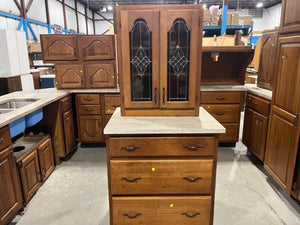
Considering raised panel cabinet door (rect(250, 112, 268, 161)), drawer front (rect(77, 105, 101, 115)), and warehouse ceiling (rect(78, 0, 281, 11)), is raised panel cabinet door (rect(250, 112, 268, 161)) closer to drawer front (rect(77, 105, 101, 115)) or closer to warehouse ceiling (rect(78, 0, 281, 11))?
drawer front (rect(77, 105, 101, 115))

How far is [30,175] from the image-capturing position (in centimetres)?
224

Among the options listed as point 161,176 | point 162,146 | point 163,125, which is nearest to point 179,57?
point 163,125

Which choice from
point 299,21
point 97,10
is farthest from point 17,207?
point 97,10

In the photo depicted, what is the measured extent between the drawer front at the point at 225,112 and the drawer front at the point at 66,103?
193 centimetres

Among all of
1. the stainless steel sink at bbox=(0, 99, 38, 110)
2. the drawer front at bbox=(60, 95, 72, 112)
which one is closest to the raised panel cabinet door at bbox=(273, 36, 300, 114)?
the drawer front at bbox=(60, 95, 72, 112)

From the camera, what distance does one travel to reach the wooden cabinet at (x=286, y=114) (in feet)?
6.59

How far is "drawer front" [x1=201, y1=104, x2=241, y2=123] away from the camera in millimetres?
3324

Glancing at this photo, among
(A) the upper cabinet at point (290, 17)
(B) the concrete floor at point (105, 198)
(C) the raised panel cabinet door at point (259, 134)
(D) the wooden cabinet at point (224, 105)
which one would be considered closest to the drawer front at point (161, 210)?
(B) the concrete floor at point (105, 198)

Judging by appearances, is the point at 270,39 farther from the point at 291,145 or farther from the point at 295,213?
the point at 295,213

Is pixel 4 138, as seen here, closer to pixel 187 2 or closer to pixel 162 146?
pixel 162 146

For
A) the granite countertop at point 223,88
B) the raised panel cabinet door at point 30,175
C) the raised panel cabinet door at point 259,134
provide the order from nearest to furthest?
the raised panel cabinet door at point 30,175, the raised panel cabinet door at point 259,134, the granite countertop at point 223,88

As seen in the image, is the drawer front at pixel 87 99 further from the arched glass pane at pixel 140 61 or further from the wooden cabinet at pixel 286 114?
the wooden cabinet at pixel 286 114

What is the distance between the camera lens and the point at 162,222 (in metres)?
1.66

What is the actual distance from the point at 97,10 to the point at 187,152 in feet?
48.6
